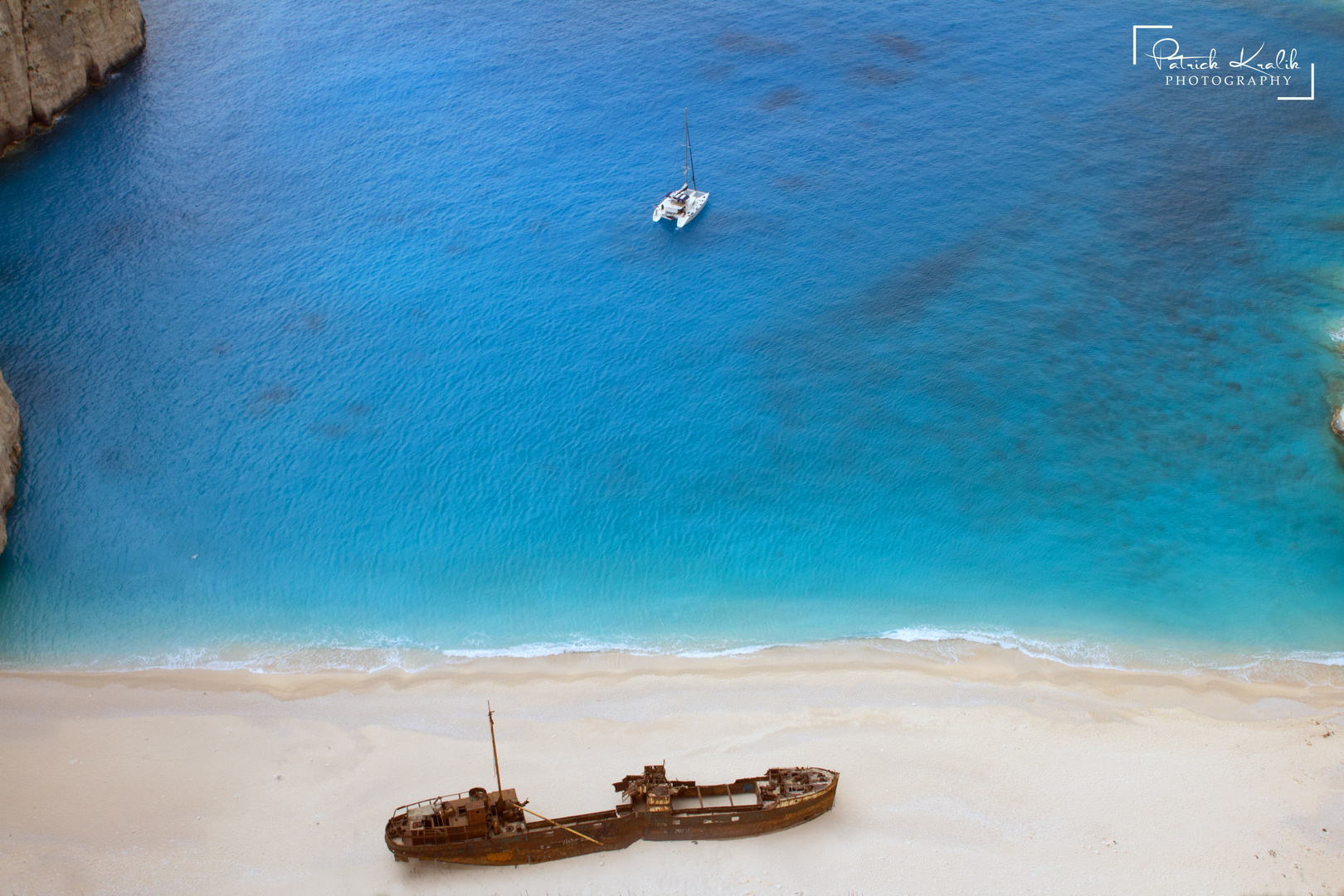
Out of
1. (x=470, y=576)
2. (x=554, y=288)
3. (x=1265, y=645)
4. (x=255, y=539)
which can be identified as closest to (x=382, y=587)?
(x=470, y=576)

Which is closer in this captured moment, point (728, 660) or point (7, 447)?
point (728, 660)

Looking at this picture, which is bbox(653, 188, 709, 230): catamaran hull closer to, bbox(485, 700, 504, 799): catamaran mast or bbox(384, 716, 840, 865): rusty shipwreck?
bbox(485, 700, 504, 799): catamaran mast

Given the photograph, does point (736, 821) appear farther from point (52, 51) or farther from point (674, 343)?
point (52, 51)

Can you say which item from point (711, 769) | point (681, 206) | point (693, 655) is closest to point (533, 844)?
point (711, 769)

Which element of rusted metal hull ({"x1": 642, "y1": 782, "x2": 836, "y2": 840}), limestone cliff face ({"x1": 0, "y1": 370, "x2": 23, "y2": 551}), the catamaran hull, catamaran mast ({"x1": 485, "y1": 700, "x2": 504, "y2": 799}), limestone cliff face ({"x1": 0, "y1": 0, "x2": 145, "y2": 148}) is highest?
limestone cliff face ({"x1": 0, "y1": 0, "x2": 145, "y2": 148})

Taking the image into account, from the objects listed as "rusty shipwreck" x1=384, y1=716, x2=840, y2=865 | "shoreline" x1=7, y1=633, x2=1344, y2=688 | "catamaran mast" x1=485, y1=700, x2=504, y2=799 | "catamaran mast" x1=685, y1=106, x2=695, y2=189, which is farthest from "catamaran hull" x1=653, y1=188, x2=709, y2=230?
"rusty shipwreck" x1=384, y1=716, x2=840, y2=865

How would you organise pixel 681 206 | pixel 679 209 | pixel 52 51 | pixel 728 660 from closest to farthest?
1. pixel 728 660
2. pixel 679 209
3. pixel 681 206
4. pixel 52 51

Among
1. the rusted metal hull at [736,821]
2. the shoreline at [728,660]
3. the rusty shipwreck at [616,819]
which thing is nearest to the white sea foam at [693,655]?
the shoreline at [728,660]
